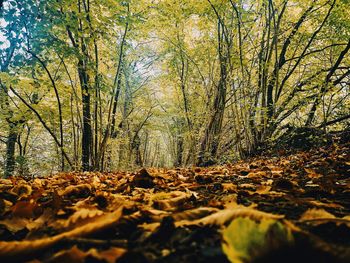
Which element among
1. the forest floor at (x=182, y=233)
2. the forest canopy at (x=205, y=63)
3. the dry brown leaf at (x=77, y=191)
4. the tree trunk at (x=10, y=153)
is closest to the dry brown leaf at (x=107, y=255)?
the forest floor at (x=182, y=233)

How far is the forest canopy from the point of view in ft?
14.2

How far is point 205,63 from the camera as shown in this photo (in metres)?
10.6

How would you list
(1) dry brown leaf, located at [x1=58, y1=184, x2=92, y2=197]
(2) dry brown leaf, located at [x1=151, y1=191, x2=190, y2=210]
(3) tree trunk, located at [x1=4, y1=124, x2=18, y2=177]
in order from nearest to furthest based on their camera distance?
(2) dry brown leaf, located at [x1=151, y1=191, x2=190, y2=210], (1) dry brown leaf, located at [x1=58, y1=184, x2=92, y2=197], (3) tree trunk, located at [x1=4, y1=124, x2=18, y2=177]

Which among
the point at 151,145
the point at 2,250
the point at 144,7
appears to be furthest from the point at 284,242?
the point at 151,145

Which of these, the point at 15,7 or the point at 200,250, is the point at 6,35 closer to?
the point at 15,7

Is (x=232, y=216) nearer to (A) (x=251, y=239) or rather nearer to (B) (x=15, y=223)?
(A) (x=251, y=239)

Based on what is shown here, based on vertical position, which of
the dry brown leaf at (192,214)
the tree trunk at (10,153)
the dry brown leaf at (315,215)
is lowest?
the dry brown leaf at (315,215)

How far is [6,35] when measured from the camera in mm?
3287

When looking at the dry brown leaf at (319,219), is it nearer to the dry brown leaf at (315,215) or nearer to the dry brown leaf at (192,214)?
the dry brown leaf at (315,215)

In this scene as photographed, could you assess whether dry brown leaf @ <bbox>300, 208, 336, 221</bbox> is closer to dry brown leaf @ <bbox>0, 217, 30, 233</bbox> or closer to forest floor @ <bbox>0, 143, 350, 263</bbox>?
forest floor @ <bbox>0, 143, 350, 263</bbox>

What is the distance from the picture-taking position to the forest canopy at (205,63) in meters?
4.33

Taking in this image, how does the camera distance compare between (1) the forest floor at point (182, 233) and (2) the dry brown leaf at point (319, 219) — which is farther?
(2) the dry brown leaf at point (319, 219)

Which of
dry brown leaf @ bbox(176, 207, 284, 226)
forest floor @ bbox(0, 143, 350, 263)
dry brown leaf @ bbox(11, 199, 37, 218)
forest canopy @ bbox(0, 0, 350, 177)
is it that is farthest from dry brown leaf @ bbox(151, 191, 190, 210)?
forest canopy @ bbox(0, 0, 350, 177)

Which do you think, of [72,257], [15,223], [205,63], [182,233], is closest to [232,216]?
[182,233]
